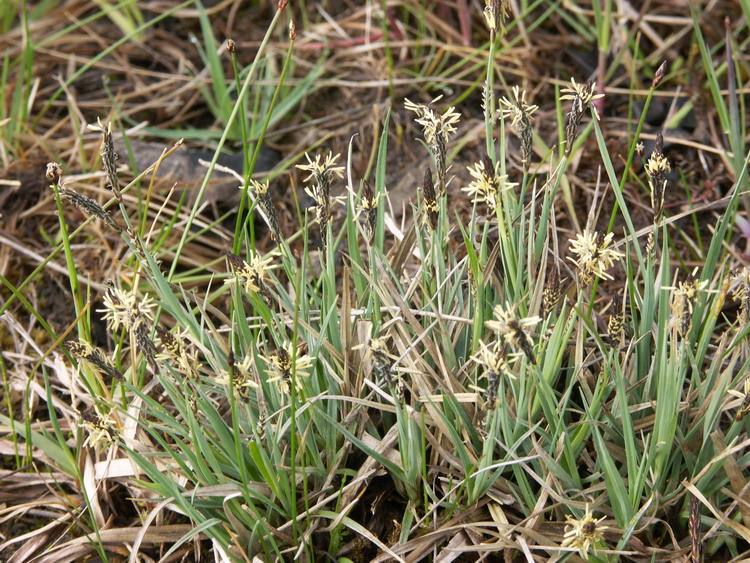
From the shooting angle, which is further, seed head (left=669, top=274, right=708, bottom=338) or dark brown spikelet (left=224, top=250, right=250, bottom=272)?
dark brown spikelet (left=224, top=250, right=250, bottom=272)

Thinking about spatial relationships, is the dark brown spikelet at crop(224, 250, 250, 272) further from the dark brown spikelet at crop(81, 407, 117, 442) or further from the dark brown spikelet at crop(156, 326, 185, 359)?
the dark brown spikelet at crop(81, 407, 117, 442)

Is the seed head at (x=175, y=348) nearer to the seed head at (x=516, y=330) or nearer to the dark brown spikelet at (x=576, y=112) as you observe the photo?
the seed head at (x=516, y=330)

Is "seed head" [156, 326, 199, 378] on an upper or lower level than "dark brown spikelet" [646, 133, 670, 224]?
lower

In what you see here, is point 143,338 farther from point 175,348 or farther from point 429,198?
point 429,198

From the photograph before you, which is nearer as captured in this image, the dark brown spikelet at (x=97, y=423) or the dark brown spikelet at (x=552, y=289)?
the dark brown spikelet at (x=552, y=289)

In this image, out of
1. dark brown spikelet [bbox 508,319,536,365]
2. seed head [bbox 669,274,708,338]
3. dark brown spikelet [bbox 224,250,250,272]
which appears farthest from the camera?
dark brown spikelet [bbox 224,250,250,272]

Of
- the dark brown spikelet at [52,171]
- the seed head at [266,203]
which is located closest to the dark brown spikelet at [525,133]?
the seed head at [266,203]

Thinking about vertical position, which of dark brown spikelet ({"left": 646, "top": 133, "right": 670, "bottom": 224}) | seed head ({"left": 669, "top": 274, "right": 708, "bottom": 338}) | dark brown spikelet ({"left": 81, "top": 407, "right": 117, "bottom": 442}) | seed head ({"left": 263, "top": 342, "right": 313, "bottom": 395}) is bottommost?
dark brown spikelet ({"left": 81, "top": 407, "right": 117, "bottom": 442})

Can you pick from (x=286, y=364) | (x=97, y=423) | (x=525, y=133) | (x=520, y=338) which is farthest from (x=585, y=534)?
(x=97, y=423)

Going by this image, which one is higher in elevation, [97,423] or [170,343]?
[170,343]

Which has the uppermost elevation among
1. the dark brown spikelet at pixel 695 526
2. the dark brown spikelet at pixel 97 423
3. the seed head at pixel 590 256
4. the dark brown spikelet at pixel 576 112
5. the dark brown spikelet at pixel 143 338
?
the dark brown spikelet at pixel 576 112

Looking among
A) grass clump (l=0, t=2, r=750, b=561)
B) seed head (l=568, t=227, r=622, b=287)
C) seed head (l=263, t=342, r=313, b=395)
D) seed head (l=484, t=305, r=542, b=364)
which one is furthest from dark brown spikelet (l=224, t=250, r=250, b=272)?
seed head (l=568, t=227, r=622, b=287)
